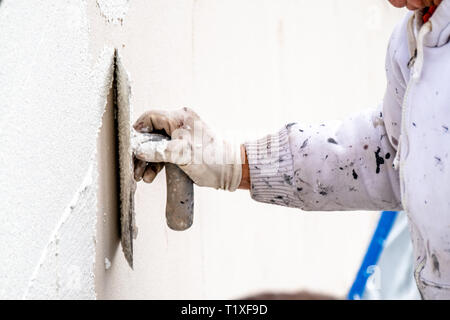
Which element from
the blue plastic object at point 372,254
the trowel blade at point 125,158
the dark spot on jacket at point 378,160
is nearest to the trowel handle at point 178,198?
the trowel blade at point 125,158

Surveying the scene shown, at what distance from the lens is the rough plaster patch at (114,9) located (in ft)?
3.36

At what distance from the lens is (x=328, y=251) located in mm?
2473

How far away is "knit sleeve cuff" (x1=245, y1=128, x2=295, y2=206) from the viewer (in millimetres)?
1341

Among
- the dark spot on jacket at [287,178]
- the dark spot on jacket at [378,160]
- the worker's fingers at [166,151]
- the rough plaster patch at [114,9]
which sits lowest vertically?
the dark spot on jacket at [287,178]

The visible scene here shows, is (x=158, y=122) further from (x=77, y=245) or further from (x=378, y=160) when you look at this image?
(x=378, y=160)

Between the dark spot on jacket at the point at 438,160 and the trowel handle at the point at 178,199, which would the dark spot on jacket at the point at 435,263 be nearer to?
the dark spot on jacket at the point at 438,160

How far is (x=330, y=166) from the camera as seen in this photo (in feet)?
4.33

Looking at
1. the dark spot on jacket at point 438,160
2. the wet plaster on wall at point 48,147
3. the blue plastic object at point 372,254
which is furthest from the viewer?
the blue plastic object at point 372,254

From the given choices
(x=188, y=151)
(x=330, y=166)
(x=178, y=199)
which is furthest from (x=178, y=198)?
(x=330, y=166)

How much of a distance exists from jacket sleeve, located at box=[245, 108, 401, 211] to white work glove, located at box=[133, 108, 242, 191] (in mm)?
62

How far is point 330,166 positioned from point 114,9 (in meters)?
0.61

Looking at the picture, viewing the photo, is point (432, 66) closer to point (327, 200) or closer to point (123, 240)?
point (327, 200)

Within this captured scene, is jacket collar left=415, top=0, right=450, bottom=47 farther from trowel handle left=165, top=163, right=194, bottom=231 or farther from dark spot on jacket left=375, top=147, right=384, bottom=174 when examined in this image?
trowel handle left=165, top=163, right=194, bottom=231

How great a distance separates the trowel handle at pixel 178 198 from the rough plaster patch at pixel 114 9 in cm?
26
